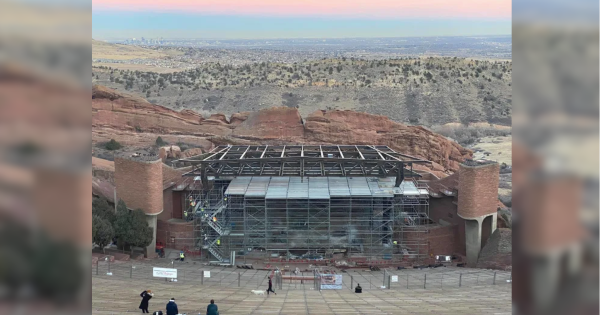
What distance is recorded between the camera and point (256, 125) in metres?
53.8

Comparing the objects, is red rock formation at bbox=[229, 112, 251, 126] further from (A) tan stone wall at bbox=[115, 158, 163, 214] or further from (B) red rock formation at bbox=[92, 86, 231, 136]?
(A) tan stone wall at bbox=[115, 158, 163, 214]

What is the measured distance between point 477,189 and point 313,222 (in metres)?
9.35

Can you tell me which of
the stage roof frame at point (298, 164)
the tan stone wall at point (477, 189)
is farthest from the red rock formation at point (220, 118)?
the tan stone wall at point (477, 189)

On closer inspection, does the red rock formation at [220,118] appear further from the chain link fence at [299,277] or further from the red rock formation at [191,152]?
the chain link fence at [299,277]

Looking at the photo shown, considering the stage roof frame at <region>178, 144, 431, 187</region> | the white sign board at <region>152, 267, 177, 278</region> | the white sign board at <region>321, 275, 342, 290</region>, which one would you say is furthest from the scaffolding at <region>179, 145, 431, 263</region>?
the white sign board at <region>152, 267, 177, 278</region>

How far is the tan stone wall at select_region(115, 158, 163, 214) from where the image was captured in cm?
2961

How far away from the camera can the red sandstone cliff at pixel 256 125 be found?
5014 cm

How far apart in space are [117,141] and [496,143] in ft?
136

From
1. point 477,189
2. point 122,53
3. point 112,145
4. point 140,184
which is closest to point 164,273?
point 140,184

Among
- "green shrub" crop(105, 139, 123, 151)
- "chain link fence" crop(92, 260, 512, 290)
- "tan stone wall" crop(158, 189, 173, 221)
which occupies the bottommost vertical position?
"chain link fence" crop(92, 260, 512, 290)

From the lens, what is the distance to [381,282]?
84.4ft

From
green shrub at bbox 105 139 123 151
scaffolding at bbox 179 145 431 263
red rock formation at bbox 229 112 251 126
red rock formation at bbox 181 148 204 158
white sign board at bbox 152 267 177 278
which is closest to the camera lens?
white sign board at bbox 152 267 177 278

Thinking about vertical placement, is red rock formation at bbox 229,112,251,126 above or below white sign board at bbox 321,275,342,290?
above

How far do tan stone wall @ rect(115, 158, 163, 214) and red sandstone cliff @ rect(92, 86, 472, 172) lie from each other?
20.1 m
